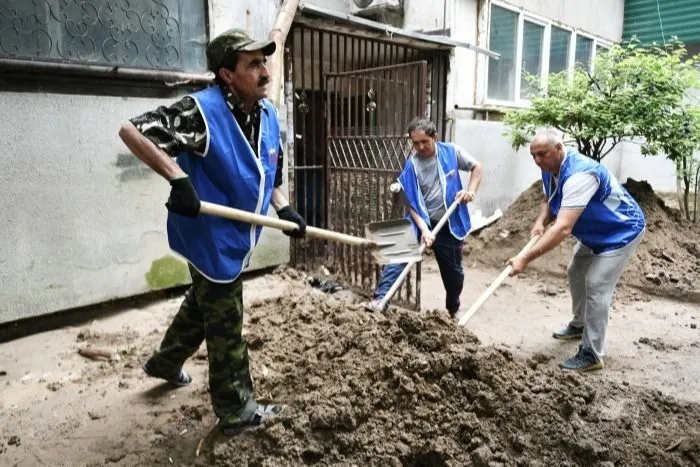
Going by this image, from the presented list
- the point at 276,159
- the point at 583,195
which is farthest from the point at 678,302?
the point at 276,159

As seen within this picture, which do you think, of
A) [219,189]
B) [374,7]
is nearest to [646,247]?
[374,7]

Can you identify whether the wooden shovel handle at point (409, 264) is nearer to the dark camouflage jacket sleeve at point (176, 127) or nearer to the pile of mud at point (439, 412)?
the pile of mud at point (439, 412)

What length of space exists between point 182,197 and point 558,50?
339 inches

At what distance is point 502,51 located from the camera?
7.68m

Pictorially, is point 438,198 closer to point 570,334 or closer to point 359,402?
point 570,334

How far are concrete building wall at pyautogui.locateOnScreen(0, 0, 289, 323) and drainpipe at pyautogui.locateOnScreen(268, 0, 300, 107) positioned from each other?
0.48m

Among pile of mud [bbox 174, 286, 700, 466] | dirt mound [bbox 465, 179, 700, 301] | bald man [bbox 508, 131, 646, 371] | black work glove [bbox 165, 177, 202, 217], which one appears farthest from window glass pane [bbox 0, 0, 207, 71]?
dirt mound [bbox 465, 179, 700, 301]

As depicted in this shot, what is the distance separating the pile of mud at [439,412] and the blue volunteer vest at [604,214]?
0.97 metres

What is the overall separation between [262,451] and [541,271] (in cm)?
Answer: 480

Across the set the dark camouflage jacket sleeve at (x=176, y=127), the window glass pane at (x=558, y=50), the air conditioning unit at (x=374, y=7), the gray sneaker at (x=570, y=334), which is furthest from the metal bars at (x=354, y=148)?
the window glass pane at (x=558, y=50)

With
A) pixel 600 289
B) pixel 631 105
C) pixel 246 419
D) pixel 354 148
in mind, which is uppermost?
pixel 631 105

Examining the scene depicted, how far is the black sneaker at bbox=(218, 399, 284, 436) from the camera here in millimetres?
2385

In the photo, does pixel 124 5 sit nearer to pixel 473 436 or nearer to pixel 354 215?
pixel 354 215

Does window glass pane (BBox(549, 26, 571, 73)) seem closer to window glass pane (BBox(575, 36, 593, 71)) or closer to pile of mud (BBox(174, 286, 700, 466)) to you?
window glass pane (BBox(575, 36, 593, 71))
